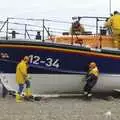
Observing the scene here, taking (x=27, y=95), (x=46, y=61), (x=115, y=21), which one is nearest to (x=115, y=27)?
(x=115, y=21)

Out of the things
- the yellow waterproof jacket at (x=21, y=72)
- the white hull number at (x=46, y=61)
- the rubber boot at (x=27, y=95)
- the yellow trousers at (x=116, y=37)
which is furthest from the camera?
the yellow trousers at (x=116, y=37)

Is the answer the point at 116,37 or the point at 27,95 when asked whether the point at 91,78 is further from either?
the point at 27,95

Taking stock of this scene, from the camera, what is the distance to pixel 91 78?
14.8m

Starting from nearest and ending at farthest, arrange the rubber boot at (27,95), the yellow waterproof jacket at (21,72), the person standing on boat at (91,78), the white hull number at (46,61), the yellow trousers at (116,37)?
the yellow waterproof jacket at (21,72)
the rubber boot at (27,95)
the person standing on boat at (91,78)
the white hull number at (46,61)
the yellow trousers at (116,37)

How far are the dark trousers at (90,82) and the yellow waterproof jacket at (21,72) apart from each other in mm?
1997

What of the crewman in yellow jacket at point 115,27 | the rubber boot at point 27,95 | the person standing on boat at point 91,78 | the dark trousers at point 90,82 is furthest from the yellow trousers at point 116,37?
the rubber boot at point 27,95

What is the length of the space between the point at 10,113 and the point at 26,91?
3.19 m

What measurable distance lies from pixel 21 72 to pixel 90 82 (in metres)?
2.18

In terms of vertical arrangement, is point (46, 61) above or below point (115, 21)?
below

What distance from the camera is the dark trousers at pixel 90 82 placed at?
14805 millimetres

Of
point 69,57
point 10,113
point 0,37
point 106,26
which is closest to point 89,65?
point 69,57

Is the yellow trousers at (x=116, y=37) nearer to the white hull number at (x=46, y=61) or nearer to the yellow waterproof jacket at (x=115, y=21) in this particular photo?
the yellow waterproof jacket at (x=115, y=21)

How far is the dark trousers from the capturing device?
14.8 metres

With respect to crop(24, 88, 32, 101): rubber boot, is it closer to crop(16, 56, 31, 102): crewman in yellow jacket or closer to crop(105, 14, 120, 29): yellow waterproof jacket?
crop(16, 56, 31, 102): crewman in yellow jacket
